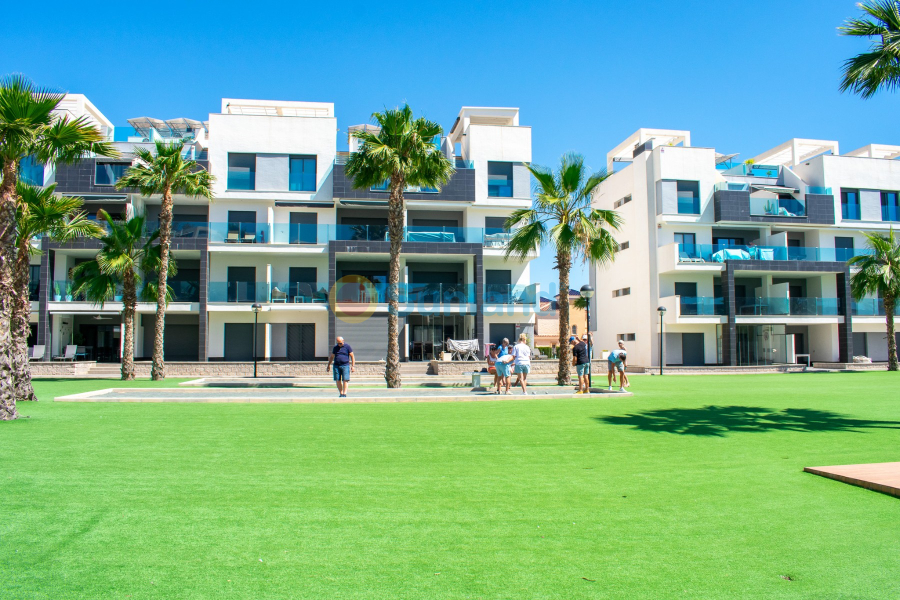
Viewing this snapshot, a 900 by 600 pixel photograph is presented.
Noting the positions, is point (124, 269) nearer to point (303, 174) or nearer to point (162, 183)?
point (162, 183)

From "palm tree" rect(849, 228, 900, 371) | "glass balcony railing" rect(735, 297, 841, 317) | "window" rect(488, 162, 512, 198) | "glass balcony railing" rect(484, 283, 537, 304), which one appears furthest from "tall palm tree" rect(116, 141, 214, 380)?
"palm tree" rect(849, 228, 900, 371)

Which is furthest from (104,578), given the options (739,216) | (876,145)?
(876,145)

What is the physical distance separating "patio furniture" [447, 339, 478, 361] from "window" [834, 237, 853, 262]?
78.3 ft

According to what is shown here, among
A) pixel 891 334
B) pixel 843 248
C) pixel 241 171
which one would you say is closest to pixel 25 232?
pixel 241 171

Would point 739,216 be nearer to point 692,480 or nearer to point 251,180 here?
point 251,180

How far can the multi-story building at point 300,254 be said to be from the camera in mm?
29578

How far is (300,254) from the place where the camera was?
30938 mm

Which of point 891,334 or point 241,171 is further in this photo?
point 241,171

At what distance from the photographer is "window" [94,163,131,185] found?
1181 inches

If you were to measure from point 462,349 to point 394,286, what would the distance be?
10349 millimetres

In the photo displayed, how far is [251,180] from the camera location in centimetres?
3123

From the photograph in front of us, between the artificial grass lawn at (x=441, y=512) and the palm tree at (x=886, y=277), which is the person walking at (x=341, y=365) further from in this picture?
the palm tree at (x=886, y=277)

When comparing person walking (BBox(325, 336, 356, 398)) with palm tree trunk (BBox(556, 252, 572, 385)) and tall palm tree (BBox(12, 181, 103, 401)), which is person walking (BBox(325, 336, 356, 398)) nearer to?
tall palm tree (BBox(12, 181, 103, 401))

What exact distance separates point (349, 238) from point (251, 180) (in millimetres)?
6290
